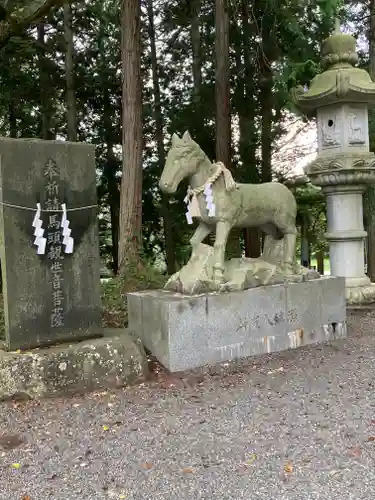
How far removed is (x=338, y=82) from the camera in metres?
6.98

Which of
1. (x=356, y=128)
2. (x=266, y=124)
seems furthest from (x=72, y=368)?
(x=266, y=124)

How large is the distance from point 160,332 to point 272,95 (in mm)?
8384

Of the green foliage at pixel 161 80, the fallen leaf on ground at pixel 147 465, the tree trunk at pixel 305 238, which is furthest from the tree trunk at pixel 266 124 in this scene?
the fallen leaf on ground at pixel 147 465

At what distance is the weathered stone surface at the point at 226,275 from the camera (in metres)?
4.77

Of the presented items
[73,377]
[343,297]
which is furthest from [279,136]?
[73,377]

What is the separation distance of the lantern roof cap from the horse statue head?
309 cm

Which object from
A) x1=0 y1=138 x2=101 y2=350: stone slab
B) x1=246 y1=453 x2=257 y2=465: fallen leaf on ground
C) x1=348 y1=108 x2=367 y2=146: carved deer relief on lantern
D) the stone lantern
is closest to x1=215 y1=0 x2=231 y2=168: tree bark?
the stone lantern

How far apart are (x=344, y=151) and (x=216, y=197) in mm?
3126

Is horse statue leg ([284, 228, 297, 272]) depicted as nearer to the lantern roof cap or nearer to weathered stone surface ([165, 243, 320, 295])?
weathered stone surface ([165, 243, 320, 295])

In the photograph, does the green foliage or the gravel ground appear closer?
the gravel ground

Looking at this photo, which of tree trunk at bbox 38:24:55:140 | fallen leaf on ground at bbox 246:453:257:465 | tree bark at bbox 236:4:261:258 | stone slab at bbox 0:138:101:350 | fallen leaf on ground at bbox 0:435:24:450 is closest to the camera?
fallen leaf on ground at bbox 246:453:257:465

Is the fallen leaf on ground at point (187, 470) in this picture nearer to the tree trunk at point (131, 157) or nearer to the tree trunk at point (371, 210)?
the tree trunk at point (131, 157)

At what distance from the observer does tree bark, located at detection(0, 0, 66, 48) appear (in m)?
6.77

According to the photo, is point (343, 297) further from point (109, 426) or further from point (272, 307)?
point (109, 426)
